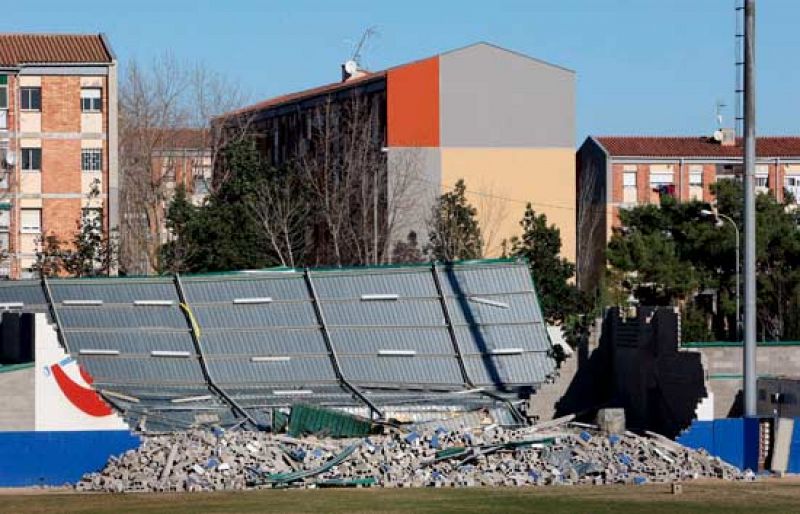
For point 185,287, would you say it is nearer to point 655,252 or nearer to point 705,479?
point 705,479

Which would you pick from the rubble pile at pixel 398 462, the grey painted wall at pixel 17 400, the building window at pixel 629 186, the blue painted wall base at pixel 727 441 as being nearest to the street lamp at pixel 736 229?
the building window at pixel 629 186

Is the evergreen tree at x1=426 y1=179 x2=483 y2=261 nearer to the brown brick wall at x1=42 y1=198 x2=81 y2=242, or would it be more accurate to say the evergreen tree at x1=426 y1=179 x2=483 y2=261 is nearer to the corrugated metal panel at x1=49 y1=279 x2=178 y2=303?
the brown brick wall at x1=42 y1=198 x2=81 y2=242

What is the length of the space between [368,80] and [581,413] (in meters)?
49.0

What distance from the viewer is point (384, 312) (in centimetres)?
5481

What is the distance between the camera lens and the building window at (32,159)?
82.6 meters

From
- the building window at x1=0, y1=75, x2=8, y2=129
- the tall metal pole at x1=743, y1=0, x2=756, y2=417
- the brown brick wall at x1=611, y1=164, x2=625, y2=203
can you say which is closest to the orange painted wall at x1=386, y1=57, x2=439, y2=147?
the brown brick wall at x1=611, y1=164, x2=625, y2=203

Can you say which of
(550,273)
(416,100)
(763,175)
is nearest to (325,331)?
(550,273)

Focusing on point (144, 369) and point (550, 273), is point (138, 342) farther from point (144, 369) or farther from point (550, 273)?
point (550, 273)

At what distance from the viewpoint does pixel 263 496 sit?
125ft

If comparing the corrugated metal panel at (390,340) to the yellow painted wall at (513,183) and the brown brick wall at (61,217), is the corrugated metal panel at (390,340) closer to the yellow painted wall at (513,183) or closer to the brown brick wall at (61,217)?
the brown brick wall at (61,217)

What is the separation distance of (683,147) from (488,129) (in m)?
23.6

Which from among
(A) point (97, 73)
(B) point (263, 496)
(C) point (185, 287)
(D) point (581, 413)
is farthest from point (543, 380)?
(A) point (97, 73)

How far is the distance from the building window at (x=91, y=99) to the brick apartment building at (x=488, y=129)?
1785cm

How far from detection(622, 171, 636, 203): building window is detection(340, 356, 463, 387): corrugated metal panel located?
61.7 m
